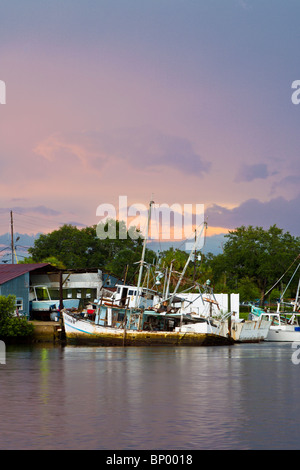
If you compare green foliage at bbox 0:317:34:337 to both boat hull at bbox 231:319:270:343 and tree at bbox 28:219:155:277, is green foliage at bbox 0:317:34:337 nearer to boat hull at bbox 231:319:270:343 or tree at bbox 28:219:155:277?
boat hull at bbox 231:319:270:343

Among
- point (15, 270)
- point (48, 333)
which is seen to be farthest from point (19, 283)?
point (48, 333)

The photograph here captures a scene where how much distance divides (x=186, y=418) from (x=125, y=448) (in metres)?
6.28

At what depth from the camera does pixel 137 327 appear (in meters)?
75.0

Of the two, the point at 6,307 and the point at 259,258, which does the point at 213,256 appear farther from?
the point at 6,307

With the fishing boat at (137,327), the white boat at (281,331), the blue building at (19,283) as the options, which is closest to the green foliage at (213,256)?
the white boat at (281,331)

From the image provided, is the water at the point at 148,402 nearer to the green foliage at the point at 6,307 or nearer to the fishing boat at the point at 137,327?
the fishing boat at the point at 137,327

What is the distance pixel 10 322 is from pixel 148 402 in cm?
4358

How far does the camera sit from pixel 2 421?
2939 centimetres

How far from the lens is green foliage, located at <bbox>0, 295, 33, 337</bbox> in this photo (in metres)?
75.8

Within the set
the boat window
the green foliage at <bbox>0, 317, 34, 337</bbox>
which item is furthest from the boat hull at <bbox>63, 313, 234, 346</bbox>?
the boat window

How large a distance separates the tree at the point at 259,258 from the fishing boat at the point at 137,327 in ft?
211

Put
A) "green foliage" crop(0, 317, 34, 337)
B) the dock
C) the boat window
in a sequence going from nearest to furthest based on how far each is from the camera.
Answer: "green foliage" crop(0, 317, 34, 337), the dock, the boat window
